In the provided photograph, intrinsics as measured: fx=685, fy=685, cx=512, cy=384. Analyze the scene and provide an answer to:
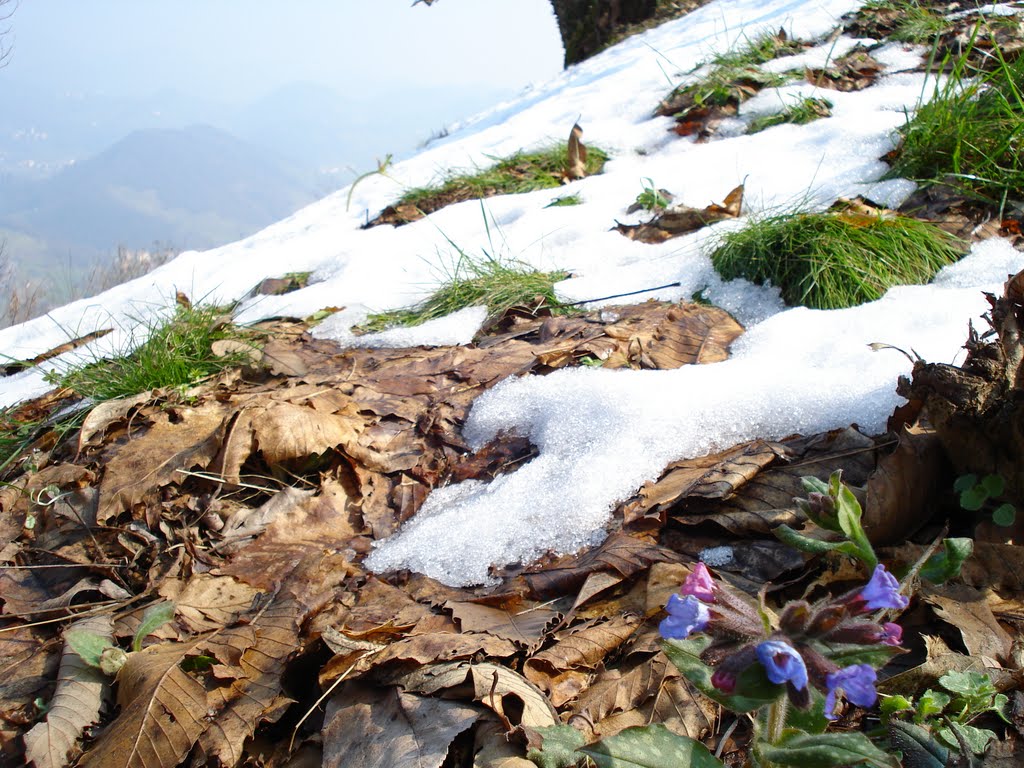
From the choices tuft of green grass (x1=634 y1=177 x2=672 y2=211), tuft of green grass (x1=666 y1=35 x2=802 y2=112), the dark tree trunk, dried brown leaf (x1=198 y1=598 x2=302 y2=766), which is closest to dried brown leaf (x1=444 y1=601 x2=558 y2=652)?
dried brown leaf (x1=198 y1=598 x2=302 y2=766)

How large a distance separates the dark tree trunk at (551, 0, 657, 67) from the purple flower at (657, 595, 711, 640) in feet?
28.5

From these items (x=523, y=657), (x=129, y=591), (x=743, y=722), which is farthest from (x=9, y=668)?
(x=743, y=722)

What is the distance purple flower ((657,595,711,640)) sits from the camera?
2.52ft

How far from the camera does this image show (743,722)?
42.6 inches

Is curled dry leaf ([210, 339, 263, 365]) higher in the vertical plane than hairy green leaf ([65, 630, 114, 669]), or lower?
higher

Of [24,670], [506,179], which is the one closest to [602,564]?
[24,670]

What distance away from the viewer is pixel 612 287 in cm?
293

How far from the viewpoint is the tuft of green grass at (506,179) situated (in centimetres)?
445

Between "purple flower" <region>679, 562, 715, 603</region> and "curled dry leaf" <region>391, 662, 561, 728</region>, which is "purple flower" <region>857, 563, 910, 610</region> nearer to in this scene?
"purple flower" <region>679, 562, 715, 603</region>

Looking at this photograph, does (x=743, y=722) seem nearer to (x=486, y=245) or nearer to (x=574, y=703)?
(x=574, y=703)

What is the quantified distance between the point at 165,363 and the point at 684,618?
2225 mm

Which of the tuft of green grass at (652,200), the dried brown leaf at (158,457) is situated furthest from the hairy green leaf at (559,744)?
the tuft of green grass at (652,200)

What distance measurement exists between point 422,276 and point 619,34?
6.17m

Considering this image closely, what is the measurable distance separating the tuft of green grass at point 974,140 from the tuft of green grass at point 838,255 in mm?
357
